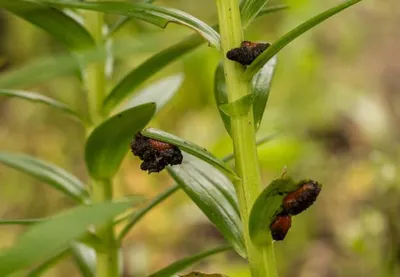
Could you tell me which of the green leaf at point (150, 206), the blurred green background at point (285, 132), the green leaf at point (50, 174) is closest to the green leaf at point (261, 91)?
the green leaf at point (150, 206)

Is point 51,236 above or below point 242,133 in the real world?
below

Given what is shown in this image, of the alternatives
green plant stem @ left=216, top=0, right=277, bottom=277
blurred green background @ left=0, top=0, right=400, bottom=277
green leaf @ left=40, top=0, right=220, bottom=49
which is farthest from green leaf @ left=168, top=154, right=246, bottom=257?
blurred green background @ left=0, top=0, right=400, bottom=277

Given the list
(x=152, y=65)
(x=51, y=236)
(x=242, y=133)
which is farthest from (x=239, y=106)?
(x=51, y=236)

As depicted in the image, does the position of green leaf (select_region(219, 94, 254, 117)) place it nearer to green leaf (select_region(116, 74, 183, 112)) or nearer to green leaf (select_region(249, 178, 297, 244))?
green leaf (select_region(249, 178, 297, 244))

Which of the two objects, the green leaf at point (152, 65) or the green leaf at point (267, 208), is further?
the green leaf at point (152, 65)

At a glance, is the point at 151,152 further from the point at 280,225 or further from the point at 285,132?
the point at 285,132

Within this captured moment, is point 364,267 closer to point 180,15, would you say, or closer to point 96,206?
point 180,15

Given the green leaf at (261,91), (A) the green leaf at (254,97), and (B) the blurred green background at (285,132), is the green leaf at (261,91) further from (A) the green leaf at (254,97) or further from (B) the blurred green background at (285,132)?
(B) the blurred green background at (285,132)
